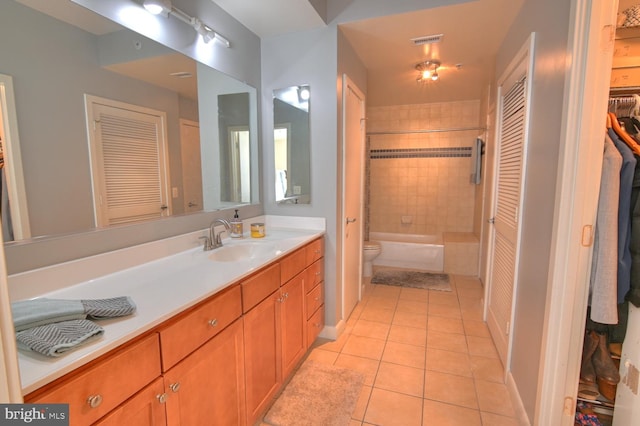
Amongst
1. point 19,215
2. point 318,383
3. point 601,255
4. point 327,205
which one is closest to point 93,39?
point 19,215

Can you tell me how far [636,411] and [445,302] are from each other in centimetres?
184

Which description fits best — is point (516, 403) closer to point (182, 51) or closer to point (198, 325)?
point (198, 325)

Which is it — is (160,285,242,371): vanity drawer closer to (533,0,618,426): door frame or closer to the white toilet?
(533,0,618,426): door frame

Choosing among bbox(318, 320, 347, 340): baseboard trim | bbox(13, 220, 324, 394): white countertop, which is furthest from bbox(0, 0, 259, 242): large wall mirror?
bbox(318, 320, 347, 340): baseboard trim

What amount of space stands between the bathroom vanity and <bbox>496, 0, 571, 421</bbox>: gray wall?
4.14 feet

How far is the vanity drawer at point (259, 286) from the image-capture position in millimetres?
1365

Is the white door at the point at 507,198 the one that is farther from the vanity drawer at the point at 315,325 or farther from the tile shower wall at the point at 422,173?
the tile shower wall at the point at 422,173

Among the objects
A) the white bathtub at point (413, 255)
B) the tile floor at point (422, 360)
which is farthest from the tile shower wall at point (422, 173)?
the tile floor at point (422, 360)

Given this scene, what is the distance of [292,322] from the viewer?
6.03 feet

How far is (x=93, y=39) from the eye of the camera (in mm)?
1244

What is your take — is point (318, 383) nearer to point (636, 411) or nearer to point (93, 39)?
point (636, 411)

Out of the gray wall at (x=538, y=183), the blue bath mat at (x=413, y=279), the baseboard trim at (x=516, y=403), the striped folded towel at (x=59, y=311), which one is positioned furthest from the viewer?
the blue bath mat at (x=413, y=279)

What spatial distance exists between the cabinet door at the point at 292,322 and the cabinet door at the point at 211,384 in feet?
1.36

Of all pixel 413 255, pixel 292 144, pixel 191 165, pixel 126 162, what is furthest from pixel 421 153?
pixel 126 162
